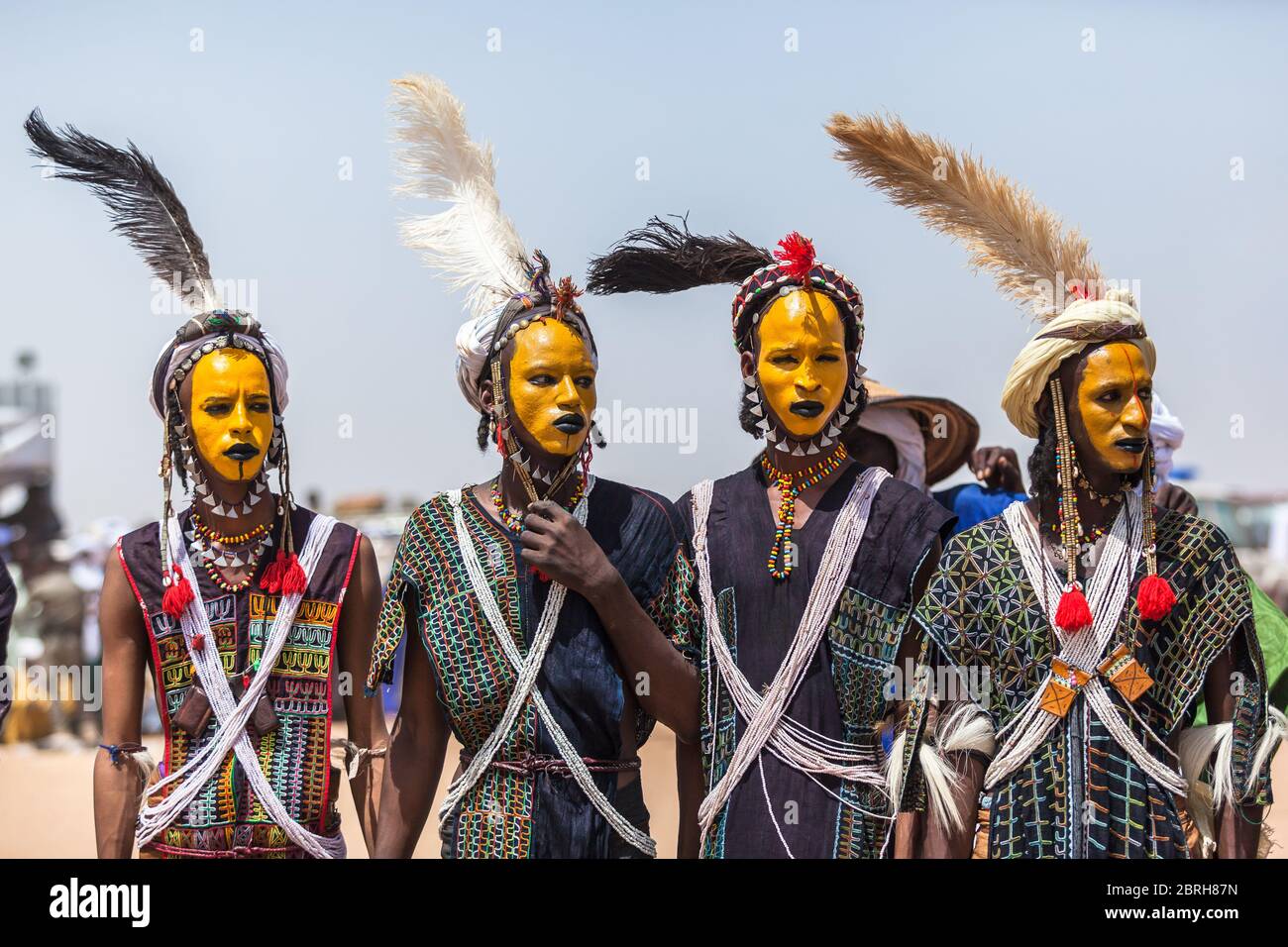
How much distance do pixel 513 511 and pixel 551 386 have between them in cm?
37

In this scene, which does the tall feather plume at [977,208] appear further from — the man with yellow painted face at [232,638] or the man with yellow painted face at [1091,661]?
the man with yellow painted face at [232,638]

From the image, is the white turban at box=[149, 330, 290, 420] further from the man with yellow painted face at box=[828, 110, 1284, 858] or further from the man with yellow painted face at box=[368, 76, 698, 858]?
the man with yellow painted face at box=[828, 110, 1284, 858]

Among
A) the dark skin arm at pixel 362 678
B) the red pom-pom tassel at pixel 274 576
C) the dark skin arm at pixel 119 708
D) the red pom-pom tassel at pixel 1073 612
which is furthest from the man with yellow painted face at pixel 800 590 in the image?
the dark skin arm at pixel 119 708

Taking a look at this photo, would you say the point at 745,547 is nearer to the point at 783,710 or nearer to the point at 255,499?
the point at 783,710

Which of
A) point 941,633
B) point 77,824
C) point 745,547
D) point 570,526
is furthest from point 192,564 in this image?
point 77,824

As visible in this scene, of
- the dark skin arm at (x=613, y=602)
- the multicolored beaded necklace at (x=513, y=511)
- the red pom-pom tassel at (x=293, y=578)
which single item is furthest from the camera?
the red pom-pom tassel at (x=293, y=578)

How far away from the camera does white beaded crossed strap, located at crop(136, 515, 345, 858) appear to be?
387cm

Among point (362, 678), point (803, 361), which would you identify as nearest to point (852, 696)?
point (803, 361)

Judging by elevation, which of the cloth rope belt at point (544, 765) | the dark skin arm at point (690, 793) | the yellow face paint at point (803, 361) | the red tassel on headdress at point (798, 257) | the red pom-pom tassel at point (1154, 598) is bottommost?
the dark skin arm at point (690, 793)

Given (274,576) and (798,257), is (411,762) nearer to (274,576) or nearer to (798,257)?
(274,576)

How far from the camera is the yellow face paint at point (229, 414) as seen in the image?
3.98 meters

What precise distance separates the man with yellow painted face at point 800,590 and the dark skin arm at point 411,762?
2.28 feet

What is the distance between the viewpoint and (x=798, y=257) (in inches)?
151

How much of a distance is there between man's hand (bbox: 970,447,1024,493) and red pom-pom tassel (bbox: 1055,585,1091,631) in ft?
10.4
